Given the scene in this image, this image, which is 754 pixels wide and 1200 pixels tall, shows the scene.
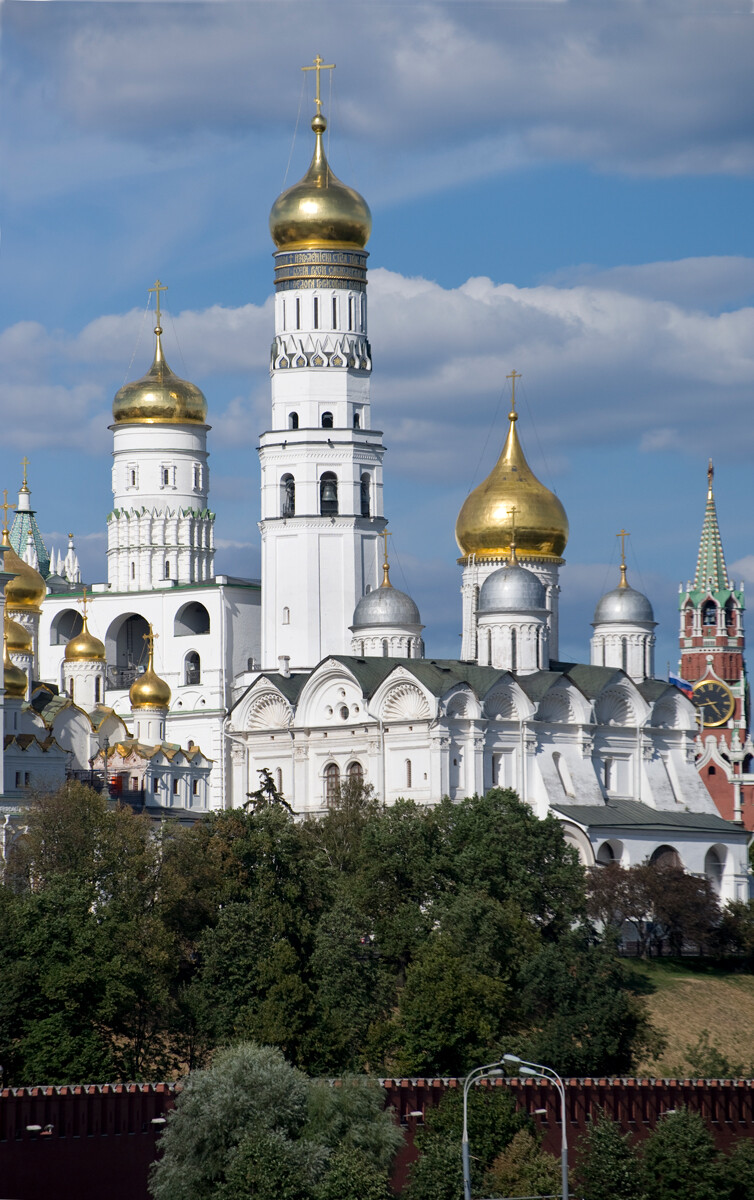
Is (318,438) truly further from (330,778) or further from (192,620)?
(330,778)

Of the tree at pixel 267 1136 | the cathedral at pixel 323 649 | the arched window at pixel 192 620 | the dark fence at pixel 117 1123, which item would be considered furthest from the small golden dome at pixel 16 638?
the tree at pixel 267 1136

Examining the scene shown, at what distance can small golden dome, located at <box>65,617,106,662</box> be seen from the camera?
2586 inches

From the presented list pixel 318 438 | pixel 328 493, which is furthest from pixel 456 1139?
pixel 318 438

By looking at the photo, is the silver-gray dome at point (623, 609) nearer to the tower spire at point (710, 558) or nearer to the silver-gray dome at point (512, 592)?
the silver-gray dome at point (512, 592)

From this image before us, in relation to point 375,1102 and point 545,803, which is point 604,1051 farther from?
point 545,803

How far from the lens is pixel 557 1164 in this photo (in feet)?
122

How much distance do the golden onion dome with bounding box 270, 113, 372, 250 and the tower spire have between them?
3461cm

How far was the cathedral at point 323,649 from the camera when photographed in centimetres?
5912

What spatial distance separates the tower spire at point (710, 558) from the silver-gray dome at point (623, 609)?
2820cm

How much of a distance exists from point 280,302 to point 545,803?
1397cm

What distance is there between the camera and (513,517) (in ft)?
216

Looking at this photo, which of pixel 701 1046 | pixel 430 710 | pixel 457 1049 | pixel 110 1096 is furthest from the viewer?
pixel 430 710

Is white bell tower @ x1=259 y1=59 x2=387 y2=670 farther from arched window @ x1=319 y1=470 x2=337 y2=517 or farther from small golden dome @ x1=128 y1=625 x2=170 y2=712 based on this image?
small golden dome @ x1=128 y1=625 x2=170 y2=712

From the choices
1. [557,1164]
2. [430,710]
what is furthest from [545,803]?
[557,1164]
